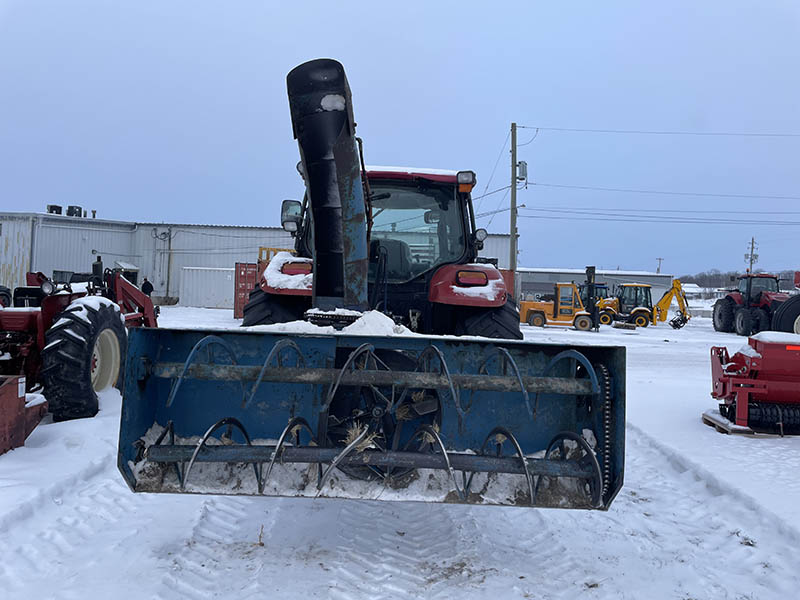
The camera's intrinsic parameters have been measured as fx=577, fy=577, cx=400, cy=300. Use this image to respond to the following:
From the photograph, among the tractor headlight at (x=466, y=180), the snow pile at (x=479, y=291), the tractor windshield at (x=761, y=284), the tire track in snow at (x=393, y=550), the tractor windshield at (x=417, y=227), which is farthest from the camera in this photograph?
the tractor windshield at (x=761, y=284)

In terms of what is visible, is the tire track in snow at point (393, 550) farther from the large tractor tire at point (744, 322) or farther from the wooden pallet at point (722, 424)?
the large tractor tire at point (744, 322)

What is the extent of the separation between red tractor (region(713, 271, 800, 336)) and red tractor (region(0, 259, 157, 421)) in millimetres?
19453

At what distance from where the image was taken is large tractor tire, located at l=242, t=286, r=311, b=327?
3.88 metres

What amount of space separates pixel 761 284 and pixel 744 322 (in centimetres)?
237

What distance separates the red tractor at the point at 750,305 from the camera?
19.7 m

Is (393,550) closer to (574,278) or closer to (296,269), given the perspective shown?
(296,269)

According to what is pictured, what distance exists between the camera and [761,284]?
832 inches

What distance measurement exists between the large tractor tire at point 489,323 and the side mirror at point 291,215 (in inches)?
56.6

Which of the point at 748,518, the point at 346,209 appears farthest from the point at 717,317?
the point at 346,209

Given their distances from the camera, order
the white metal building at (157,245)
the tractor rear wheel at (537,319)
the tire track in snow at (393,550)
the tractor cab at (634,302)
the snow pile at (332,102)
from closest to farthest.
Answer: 1. the tire track in snow at (393,550)
2. the snow pile at (332,102)
3. the tractor rear wheel at (537,319)
4. the tractor cab at (634,302)
5. the white metal building at (157,245)

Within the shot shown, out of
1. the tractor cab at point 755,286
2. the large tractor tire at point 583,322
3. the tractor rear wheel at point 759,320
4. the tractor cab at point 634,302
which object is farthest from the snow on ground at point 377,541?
the tractor cab at point 634,302

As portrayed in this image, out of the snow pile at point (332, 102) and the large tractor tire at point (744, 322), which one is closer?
the snow pile at point (332, 102)

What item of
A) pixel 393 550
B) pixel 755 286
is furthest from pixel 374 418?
pixel 755 286

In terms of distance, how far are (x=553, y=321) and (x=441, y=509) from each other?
19.8 meters
